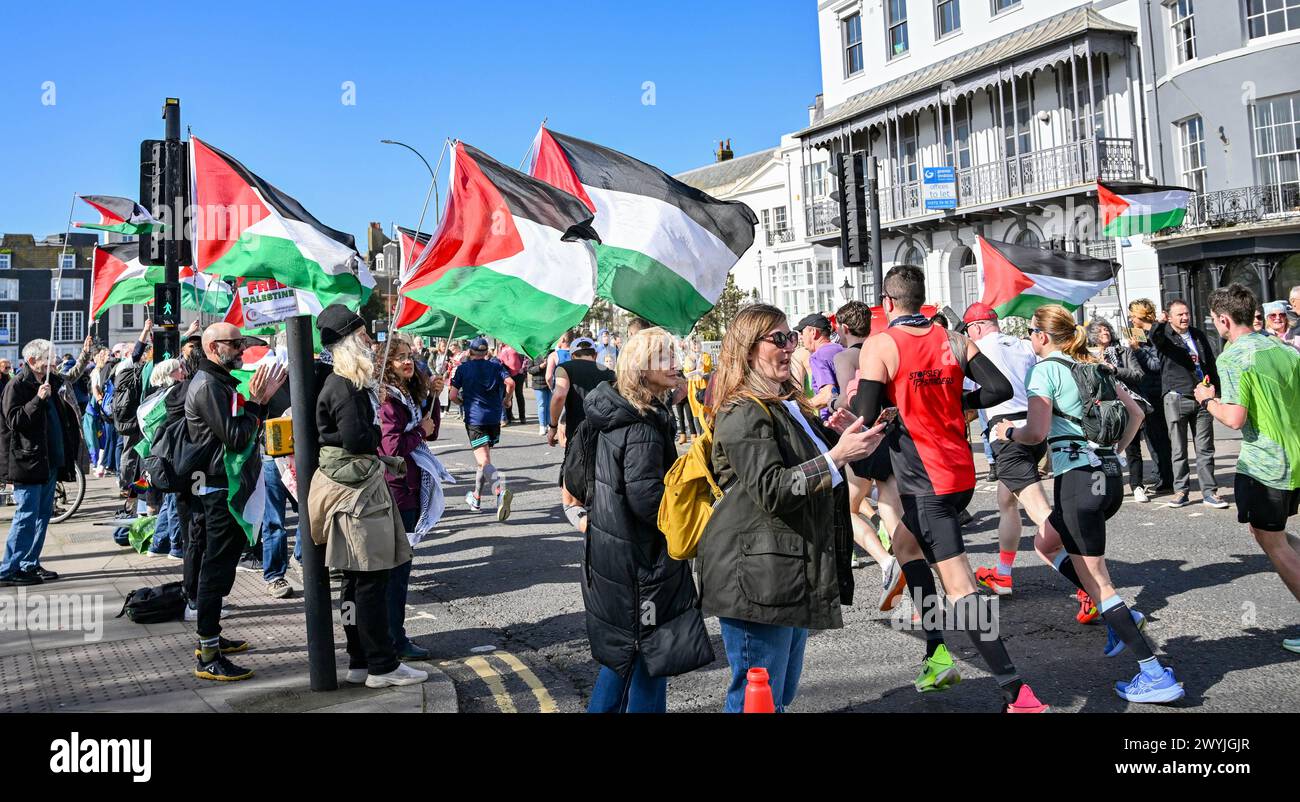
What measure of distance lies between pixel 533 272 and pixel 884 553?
2.97 metres

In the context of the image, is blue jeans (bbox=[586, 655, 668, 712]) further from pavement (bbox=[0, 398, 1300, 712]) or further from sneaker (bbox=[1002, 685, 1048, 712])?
sneaker (bbox=[1002, 685, 1048, 712])

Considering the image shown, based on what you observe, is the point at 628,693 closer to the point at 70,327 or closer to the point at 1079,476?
the point at 1079,476

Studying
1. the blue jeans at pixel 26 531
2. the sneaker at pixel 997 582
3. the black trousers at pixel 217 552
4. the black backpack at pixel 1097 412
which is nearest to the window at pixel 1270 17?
the sneaker at pixel 997 582

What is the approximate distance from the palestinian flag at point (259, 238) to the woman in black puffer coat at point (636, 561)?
4.14m

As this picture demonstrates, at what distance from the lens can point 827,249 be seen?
34812 mm

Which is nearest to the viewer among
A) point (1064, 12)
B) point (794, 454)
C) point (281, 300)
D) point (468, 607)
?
point (794, 454)

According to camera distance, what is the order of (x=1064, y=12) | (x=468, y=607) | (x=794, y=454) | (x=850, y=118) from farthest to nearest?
(x=850, y=118)
(x=1064, y=12)
(x=468, y=607)
(x=794, y=454)

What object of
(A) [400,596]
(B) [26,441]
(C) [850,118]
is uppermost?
(C) [850,118]

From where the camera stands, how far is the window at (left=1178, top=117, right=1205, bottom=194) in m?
21.4

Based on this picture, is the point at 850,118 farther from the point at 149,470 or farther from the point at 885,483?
the point at 149,470

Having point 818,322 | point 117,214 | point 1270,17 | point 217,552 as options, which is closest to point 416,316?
point 217,552

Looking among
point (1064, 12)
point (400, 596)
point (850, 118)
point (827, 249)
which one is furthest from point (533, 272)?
point (827, 249)

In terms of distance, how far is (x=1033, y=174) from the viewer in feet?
79.5

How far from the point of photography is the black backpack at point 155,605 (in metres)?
6.57
